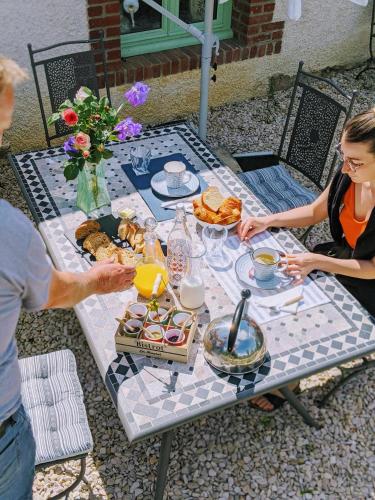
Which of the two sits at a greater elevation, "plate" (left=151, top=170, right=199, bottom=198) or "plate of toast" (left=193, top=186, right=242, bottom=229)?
"plate of toast" (left=193, top=186, right=242, bottom=229)

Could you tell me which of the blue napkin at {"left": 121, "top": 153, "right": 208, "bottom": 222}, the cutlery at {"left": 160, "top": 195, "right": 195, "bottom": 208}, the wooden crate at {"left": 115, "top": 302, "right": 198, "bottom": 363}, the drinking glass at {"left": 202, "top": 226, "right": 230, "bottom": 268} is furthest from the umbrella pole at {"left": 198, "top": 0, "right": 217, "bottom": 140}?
the wooden crate at {"left": 115, "top": 302, "right": 198, "bottom": 363}

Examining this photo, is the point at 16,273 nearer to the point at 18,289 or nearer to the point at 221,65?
the point at 18,289

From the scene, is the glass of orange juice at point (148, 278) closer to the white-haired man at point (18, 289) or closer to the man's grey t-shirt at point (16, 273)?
the white-haired man at point (18, 289)

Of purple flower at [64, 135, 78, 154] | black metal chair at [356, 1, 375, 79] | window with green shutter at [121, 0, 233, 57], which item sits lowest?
black metal chair at [356, 1, 375, 79]

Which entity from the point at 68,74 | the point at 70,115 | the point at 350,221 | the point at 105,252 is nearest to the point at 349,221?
the point at 350,221

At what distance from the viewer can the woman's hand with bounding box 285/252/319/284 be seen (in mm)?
2650

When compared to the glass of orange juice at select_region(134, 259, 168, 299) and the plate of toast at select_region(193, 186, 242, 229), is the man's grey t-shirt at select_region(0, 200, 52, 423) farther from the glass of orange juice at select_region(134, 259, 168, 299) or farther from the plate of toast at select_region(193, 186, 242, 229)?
the plate of toast at select_region(193, 186, 242, 229)

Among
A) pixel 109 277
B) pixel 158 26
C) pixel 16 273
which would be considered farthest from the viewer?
pixel 158 26

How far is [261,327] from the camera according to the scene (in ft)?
8.01

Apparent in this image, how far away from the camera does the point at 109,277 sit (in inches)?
88.0

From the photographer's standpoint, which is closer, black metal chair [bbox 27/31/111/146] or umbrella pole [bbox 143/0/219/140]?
umbrella pole [bbox 143/0/219/140]

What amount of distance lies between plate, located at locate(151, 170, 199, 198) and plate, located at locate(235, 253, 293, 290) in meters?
0.57

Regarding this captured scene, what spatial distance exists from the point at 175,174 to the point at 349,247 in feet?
3.21

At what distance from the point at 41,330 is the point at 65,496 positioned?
3.50 feet
